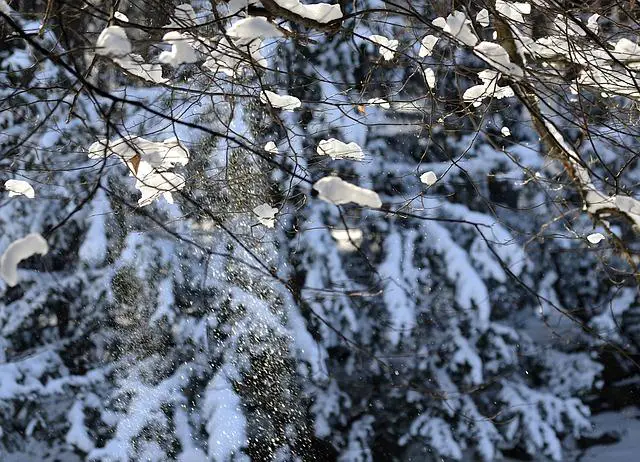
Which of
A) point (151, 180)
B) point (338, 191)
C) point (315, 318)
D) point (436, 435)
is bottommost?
point (436, 435)

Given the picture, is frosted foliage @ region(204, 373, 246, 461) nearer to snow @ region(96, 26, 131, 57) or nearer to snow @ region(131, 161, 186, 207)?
snow @ region(131, 161, 186, 207)

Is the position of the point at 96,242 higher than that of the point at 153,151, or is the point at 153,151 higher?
the point at 153,151

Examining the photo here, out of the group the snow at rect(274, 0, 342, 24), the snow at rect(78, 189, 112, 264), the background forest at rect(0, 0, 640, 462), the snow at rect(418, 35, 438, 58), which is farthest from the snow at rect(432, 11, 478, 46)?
the snow at rect(78, 189, 112, 264)

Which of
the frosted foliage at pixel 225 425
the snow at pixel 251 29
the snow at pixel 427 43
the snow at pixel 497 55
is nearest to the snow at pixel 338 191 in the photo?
the snow at pixel 251 29

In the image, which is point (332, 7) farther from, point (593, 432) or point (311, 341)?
point (593, 432)

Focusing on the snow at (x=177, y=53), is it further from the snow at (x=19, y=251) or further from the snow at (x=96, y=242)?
the snow at (x=96, y=242)

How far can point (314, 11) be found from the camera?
5.67 ft

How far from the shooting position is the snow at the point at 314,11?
1.70m

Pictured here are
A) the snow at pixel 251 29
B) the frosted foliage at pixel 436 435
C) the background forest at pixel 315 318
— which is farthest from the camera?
the frosted foliage at pixel 436 435

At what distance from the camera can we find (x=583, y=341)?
18.4 feet

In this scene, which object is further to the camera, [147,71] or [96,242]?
[96,242]

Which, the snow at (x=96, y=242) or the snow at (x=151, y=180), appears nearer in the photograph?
the snow at (x=151, y=180)

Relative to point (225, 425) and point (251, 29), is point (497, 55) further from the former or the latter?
point (225, 425)

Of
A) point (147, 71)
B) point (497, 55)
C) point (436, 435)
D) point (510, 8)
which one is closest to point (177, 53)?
point (147, 71)
